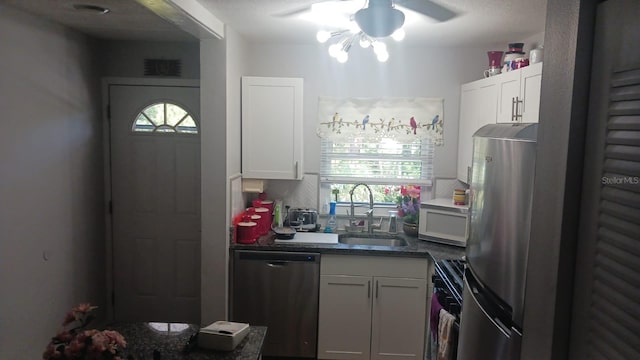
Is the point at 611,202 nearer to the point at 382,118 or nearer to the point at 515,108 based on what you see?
the point at 515,108

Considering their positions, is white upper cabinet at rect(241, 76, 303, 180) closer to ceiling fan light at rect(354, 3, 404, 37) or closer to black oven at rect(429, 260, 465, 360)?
ceiling fan light at rect(354, 3, 404, 37)

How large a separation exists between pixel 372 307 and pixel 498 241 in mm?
2116

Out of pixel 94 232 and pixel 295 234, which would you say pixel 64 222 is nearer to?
pixel 94 232

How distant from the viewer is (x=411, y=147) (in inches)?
157

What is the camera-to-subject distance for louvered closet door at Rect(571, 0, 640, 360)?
2.72 feet

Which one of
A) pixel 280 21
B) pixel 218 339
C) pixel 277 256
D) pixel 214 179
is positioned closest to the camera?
pixel 218 339

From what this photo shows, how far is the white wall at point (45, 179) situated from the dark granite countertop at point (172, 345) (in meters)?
1.19

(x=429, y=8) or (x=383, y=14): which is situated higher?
(x=429, y=8)

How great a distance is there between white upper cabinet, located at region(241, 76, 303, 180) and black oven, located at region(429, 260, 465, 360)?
56.0 inches

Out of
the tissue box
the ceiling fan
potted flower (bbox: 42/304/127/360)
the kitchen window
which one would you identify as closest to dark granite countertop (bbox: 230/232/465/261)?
the kitchen window

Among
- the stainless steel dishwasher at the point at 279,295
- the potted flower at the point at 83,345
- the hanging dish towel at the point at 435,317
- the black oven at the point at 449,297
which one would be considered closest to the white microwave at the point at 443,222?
the black oven at the point at 449,297

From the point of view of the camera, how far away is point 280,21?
3014 millimetres

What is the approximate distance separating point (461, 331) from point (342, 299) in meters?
1.63

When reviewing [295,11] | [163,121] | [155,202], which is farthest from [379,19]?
[155,202]
